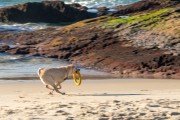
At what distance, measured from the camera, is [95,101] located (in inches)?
430

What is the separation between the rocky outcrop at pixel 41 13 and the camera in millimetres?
36406

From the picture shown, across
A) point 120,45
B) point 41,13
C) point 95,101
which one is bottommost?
point 95,101

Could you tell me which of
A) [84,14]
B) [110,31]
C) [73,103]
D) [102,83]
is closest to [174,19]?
[110,31]

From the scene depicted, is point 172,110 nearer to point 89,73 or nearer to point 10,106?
point 10,106

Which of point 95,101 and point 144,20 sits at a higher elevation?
point 144,20

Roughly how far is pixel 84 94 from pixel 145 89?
1.97m

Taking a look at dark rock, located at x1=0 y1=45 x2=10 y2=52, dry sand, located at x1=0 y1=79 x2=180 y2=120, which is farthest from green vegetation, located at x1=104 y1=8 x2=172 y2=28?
dry sand, located at x1=0 y1=79 x2=180 y2=120

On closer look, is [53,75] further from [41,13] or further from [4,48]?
[41,13]

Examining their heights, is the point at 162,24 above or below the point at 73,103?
above

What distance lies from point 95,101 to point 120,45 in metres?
9.11

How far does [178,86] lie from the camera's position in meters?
14.1

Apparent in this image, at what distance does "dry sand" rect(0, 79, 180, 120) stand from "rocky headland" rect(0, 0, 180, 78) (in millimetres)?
2349

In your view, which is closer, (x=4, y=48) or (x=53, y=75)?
(x=53, y=75)

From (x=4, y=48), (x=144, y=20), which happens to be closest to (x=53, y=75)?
(x=144, y=20)
